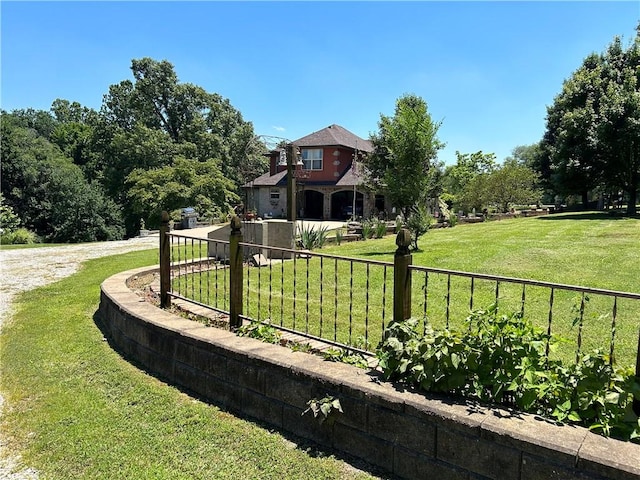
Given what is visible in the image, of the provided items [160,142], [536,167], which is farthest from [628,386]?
[536,167]

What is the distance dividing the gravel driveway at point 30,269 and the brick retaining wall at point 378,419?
1.31 meters

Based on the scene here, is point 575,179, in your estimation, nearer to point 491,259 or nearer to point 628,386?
point 491,259

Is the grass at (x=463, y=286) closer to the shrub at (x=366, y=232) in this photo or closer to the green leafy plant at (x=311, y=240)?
the green leafy plant at (x=311, y=240)

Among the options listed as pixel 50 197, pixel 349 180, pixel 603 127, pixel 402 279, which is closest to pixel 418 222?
pixel 402 279

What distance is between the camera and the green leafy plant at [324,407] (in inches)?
104

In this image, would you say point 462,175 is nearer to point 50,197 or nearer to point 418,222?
point 418,222

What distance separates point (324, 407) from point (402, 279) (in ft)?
3.30

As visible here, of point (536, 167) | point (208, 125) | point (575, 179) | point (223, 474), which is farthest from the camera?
point (208, 125)

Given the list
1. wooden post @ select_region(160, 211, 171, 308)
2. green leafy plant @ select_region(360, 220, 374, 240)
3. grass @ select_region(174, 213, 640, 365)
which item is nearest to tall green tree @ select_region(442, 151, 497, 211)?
green leafy plant @ select_region(360, 220, 374, 240)

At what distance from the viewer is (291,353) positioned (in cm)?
321

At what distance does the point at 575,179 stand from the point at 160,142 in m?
26.9

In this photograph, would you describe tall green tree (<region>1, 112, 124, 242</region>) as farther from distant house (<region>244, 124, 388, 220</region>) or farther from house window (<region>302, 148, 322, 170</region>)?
house window (<region>302, 148, 322, 170</region>)

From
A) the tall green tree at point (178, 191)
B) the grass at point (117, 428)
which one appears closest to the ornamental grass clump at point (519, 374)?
the grass at point (117, 428)

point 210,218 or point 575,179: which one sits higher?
point 575,179
